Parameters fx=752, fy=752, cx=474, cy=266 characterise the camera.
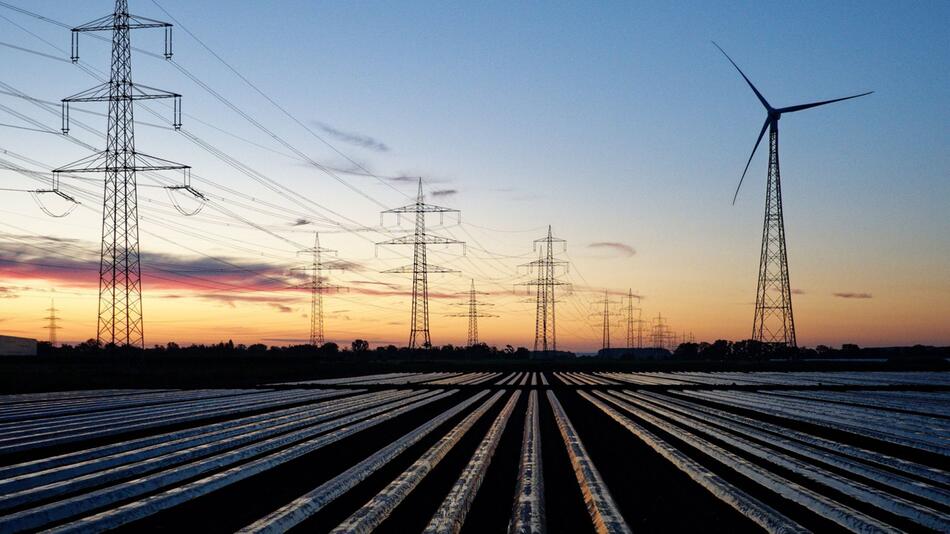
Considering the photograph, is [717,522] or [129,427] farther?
[129,427]

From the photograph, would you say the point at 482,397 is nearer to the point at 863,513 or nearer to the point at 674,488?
the point at 674,488

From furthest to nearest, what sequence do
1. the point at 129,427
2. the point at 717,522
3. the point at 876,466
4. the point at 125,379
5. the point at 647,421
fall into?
the point at 125,379
the point at 647,421
the point at 129,427
the point at 876,466
the point at 717,522

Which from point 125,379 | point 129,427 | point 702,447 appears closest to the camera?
point 702,447

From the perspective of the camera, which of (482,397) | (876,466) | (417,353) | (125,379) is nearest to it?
(876,466)

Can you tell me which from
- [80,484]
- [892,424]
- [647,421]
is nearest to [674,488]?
[80,484]

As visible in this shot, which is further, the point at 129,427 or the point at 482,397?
the point at 482,397

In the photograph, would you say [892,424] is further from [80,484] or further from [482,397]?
[80,484]

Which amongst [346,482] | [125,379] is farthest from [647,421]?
[125,379]
